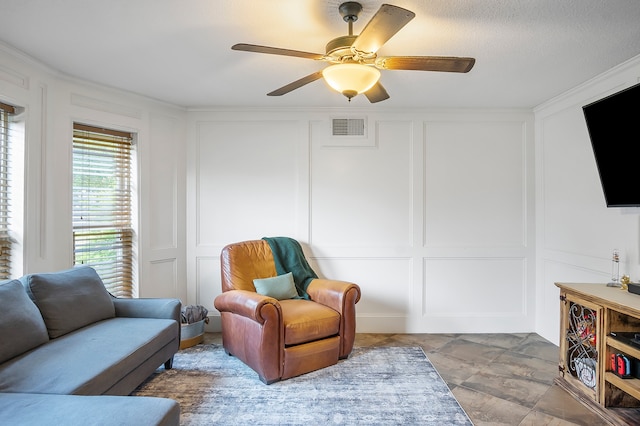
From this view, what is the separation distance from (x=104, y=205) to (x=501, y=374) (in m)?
3.76

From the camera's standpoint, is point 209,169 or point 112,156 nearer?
point 112,156

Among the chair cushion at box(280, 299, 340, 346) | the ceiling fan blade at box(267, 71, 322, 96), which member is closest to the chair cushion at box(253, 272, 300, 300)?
the chair cushion at box(280, 299, 340, 346)

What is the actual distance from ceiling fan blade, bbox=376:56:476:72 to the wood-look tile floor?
2.10 metres

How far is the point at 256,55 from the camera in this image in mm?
2502

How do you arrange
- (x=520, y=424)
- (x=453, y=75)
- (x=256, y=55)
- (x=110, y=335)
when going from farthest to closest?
(x=453, y=75), (x=256, y=55), (x=110, y=335), (x=520, y=424)

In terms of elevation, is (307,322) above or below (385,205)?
below

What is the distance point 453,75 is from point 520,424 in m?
2.51

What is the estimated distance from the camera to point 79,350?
206 centimetres

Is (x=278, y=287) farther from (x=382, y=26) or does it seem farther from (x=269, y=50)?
(x=382, y=26)

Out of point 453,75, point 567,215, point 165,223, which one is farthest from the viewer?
point 165,223

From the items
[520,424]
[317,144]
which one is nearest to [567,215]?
[520,424]

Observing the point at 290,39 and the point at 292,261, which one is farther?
the point at 292,261

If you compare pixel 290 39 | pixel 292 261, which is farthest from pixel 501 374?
pixel 290 39

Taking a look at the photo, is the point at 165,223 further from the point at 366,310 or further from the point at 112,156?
the point at 366,310
